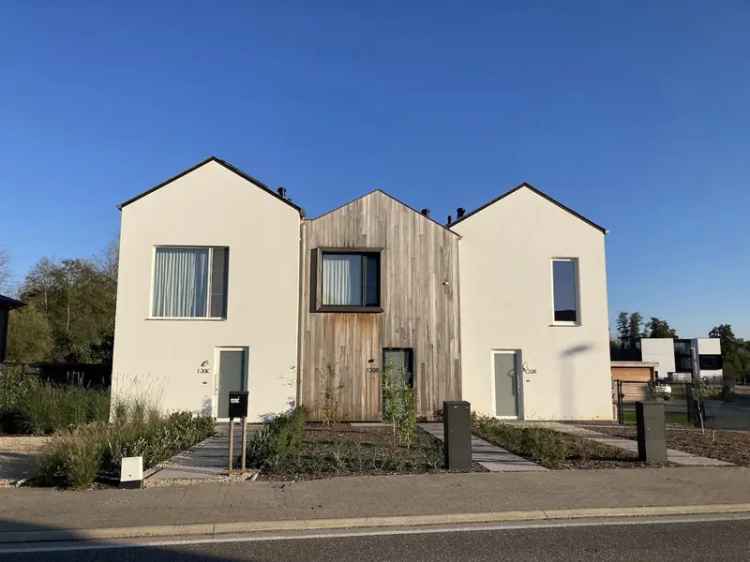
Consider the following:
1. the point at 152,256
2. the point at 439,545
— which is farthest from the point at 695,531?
the point at 152,256

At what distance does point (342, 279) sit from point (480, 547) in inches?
497

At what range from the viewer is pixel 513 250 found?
19.4m

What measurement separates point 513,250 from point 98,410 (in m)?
12.7

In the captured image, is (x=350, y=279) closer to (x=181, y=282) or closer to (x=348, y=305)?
(x=348, y=305)

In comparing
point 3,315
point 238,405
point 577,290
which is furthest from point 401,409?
point 3,315

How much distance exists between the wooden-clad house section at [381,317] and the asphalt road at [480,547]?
10.9 m

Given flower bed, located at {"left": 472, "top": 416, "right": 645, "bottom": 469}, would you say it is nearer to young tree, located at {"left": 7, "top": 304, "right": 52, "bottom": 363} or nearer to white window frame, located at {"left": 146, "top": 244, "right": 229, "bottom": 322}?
white window frame, located at {"left": 146, "top": 244, "right": 229, "bottom": 322}

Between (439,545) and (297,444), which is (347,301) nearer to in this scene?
(297,444)

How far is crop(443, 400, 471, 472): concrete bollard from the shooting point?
10.0 m

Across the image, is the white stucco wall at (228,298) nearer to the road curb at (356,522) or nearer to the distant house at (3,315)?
the distant house at (3,315)

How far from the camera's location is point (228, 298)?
1753cm

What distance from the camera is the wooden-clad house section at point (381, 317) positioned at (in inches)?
687

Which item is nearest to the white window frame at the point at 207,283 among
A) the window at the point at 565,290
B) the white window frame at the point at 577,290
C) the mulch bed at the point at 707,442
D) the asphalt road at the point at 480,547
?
the white window frame at the point at 577,290

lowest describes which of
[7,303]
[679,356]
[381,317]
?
[679,356]
